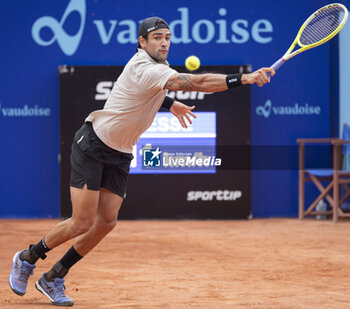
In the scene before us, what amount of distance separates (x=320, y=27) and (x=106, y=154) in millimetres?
2090

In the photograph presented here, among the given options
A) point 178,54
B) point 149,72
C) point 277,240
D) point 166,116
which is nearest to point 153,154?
point 149,72

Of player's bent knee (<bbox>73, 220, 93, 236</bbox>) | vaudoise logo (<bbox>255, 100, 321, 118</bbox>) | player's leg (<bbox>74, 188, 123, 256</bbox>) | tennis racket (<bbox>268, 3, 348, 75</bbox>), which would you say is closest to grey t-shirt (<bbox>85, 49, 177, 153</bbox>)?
player's leg (<bbox>74, 188, 123, 256</bbox>)

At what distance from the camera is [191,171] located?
31.6ft

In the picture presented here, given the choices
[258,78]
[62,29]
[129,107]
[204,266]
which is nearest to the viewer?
[258,78]

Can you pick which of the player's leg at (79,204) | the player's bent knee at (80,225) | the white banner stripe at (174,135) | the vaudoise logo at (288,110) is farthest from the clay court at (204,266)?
the vaudoise logo at (288,110)

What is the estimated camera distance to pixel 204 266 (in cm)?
605

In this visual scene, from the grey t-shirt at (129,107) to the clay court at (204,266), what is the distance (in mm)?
1110

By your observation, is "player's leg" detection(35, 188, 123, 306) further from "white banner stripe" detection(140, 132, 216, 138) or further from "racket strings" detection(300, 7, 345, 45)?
"white banner stripe" detection(140, 132, 216, 138)

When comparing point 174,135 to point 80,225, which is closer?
point 80,225

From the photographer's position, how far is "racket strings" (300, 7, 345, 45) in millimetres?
5209

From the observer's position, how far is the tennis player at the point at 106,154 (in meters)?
4.27

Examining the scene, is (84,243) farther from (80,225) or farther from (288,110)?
(288,110)

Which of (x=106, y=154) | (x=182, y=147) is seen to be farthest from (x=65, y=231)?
(x=182, y=147)

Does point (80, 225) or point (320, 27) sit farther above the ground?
point (320, 27)
